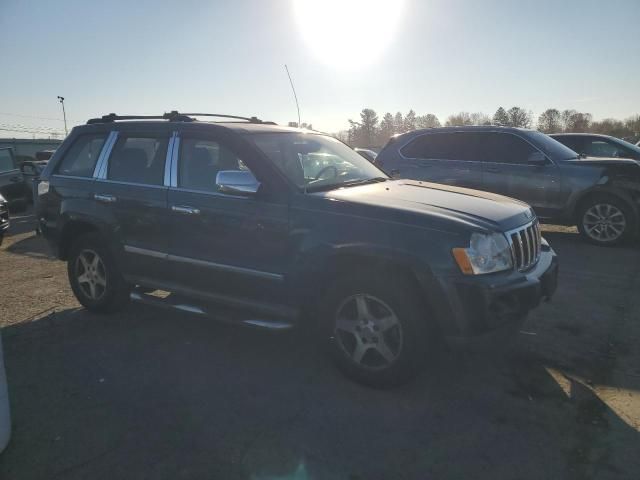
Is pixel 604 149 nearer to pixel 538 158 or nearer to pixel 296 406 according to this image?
pixel 538 158

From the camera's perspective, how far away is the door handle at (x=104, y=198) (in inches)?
179

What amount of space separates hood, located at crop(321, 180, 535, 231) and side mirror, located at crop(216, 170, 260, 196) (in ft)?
1.75

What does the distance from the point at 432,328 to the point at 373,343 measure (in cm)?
41

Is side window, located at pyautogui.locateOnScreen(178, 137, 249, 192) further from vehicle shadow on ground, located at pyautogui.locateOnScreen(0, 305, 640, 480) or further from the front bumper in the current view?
the front bumper

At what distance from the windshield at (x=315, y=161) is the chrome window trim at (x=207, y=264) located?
2.26 feet

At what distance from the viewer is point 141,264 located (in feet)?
14.5

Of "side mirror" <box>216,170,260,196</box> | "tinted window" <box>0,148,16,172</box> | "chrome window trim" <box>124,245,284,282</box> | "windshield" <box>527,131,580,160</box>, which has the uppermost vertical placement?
"windshield" <box>527,131,580,160</box>

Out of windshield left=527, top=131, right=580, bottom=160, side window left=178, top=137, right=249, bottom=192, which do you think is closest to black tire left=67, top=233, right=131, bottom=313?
side window left=178, top=137, right=249, bottom=192

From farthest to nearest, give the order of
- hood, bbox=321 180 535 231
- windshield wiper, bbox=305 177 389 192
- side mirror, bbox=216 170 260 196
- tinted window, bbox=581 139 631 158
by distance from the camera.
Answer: tinted window, bbox=581 139 631 158 → windshield wiper, bbox=305 177 389 192 → side mirror, bbox=216 170 260 196 → hood, bbox=321 180 535 231

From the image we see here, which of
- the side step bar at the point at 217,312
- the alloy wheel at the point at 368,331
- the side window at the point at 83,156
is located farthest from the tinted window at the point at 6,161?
the alloy wheel at the point at 368,331

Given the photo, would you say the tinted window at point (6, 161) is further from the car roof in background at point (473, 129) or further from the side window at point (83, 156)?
the car roof in background at point (473, 129)

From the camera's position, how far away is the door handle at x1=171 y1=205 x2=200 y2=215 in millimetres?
3951

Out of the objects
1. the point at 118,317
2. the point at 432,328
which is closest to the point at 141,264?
the point at 118,317

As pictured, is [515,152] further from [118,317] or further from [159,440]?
[159,440]
